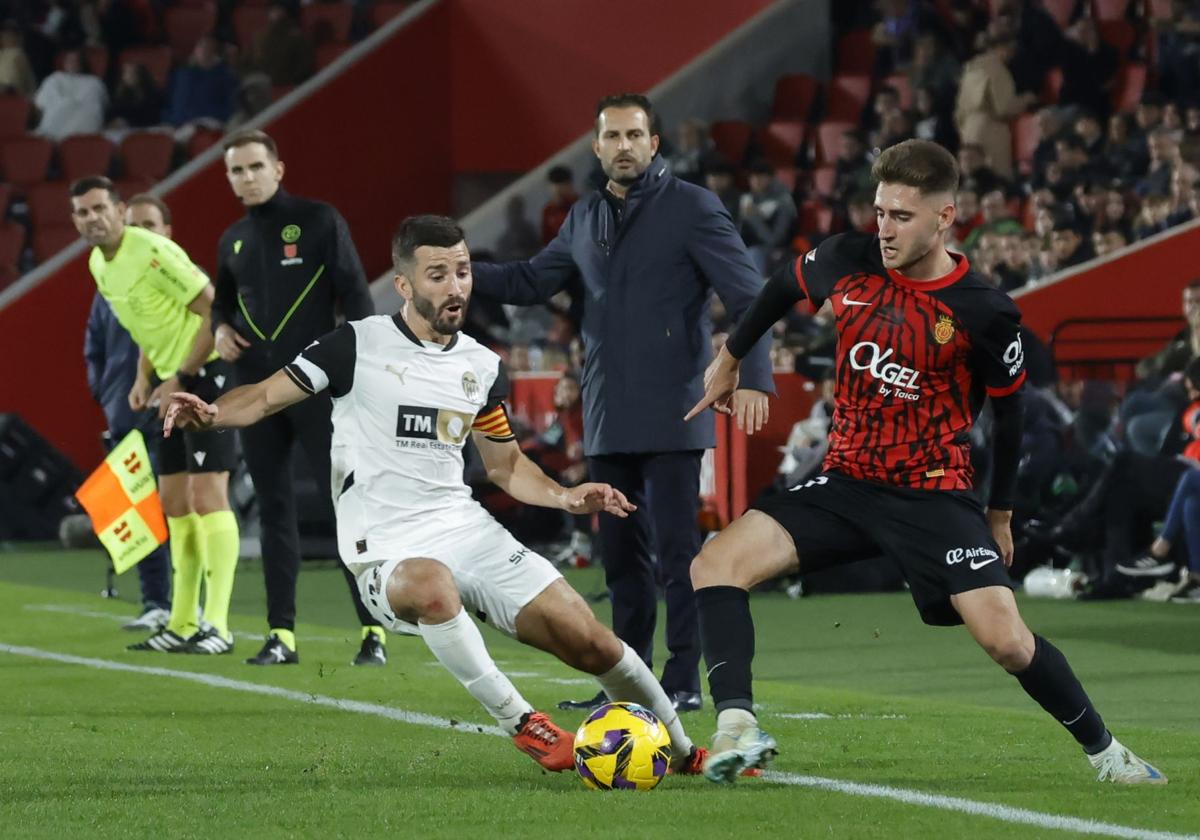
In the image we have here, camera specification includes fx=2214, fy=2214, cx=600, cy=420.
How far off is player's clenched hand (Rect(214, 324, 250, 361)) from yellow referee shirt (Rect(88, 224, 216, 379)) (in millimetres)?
1029

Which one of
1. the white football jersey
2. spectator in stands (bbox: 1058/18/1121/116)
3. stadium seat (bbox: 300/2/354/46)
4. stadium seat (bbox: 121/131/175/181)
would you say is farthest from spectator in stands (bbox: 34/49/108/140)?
the white football jersey

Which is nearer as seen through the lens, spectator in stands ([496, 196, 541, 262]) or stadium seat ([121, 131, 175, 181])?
spectator in stands ([496, 196, 541, 262])

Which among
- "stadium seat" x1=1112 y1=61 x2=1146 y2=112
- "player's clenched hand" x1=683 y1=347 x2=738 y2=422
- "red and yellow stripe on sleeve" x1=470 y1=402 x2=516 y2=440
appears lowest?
"red and yellow stripe on sleeve" x1=470 y1=402 x2=516 y2=440

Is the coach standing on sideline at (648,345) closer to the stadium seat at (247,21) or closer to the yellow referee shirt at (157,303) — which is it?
the yellow referee shirt at (157,303)

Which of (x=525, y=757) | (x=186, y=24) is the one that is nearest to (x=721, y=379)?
(x=525, y=757)

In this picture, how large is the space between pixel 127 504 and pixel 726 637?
568cm

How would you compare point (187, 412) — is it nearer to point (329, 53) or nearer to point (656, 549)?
point (656, 549)

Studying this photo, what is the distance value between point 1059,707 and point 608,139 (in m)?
2.72

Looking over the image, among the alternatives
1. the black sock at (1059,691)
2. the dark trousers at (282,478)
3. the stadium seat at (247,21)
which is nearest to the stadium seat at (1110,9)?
the stadium seat at (247,21)

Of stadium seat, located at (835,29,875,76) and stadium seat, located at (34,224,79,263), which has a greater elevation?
stadium seat, located at (835,29,875,76)

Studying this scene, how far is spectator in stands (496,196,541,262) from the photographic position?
2131 cm

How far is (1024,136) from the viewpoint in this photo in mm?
18844

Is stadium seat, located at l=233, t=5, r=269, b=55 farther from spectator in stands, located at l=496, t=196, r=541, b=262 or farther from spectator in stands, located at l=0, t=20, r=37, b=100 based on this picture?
spectator in stands, located at l=496, t=196, r=541, b=262

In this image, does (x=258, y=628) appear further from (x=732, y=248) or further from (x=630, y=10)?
(x=630, y=10)
